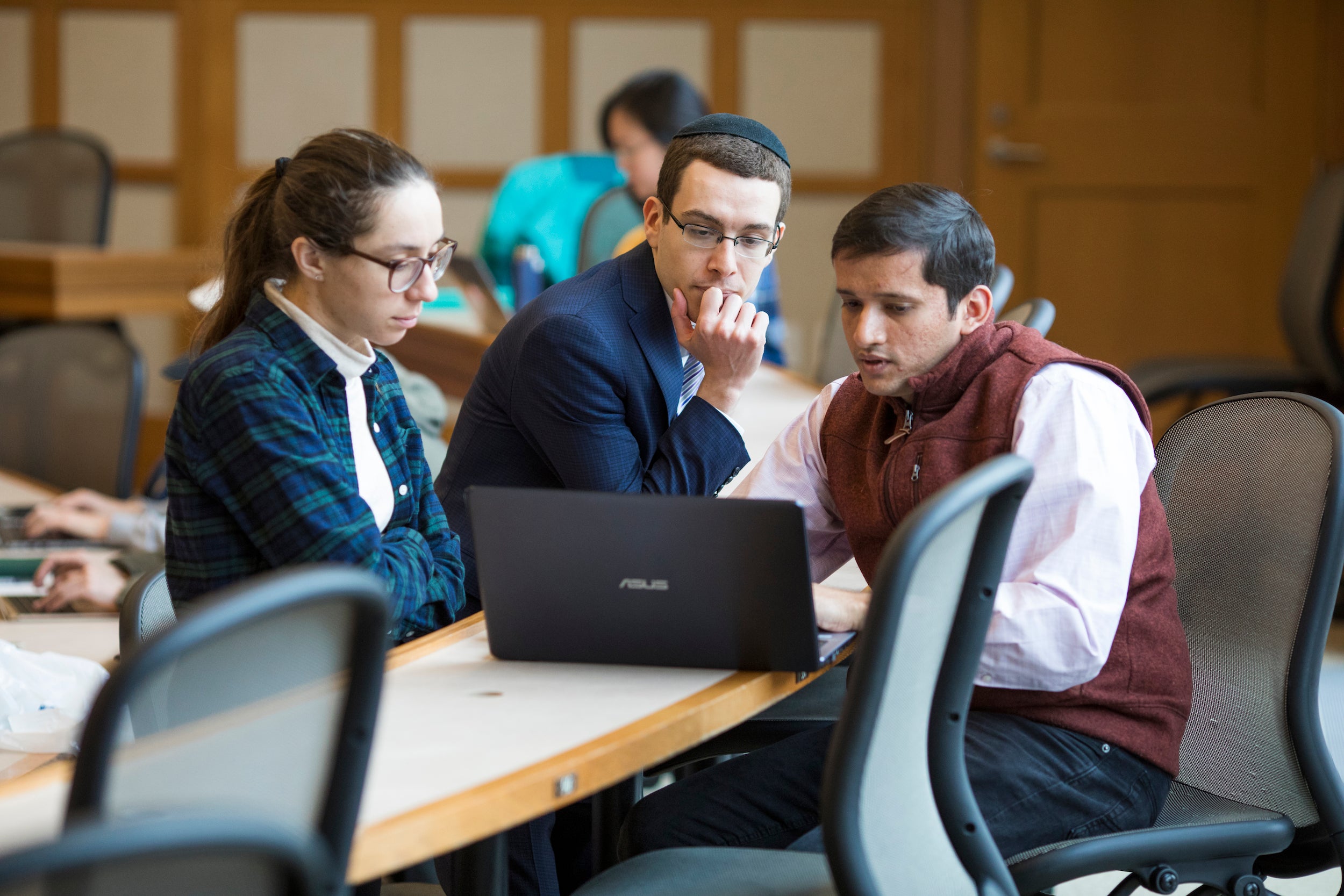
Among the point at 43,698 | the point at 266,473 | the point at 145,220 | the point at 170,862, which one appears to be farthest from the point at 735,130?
the point at 145,220

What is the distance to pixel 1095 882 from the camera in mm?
2279

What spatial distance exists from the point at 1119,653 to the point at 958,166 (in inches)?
163

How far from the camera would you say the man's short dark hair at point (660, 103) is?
3.72 m

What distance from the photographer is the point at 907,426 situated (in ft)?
5.24

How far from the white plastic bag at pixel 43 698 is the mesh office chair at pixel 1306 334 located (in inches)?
112

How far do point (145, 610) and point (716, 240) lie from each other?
804mm

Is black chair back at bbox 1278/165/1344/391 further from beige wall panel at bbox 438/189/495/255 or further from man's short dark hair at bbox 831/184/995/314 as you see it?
beige wall panel at bbox 438/189/495/255

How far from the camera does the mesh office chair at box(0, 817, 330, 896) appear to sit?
1.94 feet

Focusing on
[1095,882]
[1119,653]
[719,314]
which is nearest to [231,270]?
[719,314]

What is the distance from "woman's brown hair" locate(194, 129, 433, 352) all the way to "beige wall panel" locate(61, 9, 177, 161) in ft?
14.8

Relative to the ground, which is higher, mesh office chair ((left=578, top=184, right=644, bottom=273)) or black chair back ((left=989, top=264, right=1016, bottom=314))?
mesh office chair ((left=578, top=184, right=644, bottom=273))

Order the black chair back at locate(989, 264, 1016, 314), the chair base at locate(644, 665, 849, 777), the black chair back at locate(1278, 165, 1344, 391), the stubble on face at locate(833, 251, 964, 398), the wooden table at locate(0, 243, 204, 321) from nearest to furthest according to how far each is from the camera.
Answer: the stubble on face at locate(833, 251, 964, 398) < the chair base at locate(644, 665, 849, 777) < the black chair back at locate(989, 264, 1016, 314) < the black chair back at locate(1278, 165, 1344, 391) < the wooden table at locate(0, 243, 204, 321)

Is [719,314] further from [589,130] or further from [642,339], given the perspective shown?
[589,130]

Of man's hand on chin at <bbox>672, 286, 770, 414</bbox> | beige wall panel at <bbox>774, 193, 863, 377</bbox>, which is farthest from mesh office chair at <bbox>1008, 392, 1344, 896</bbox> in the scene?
beige wall panel at <bbox>774, 193, 863, 377</bbox>
